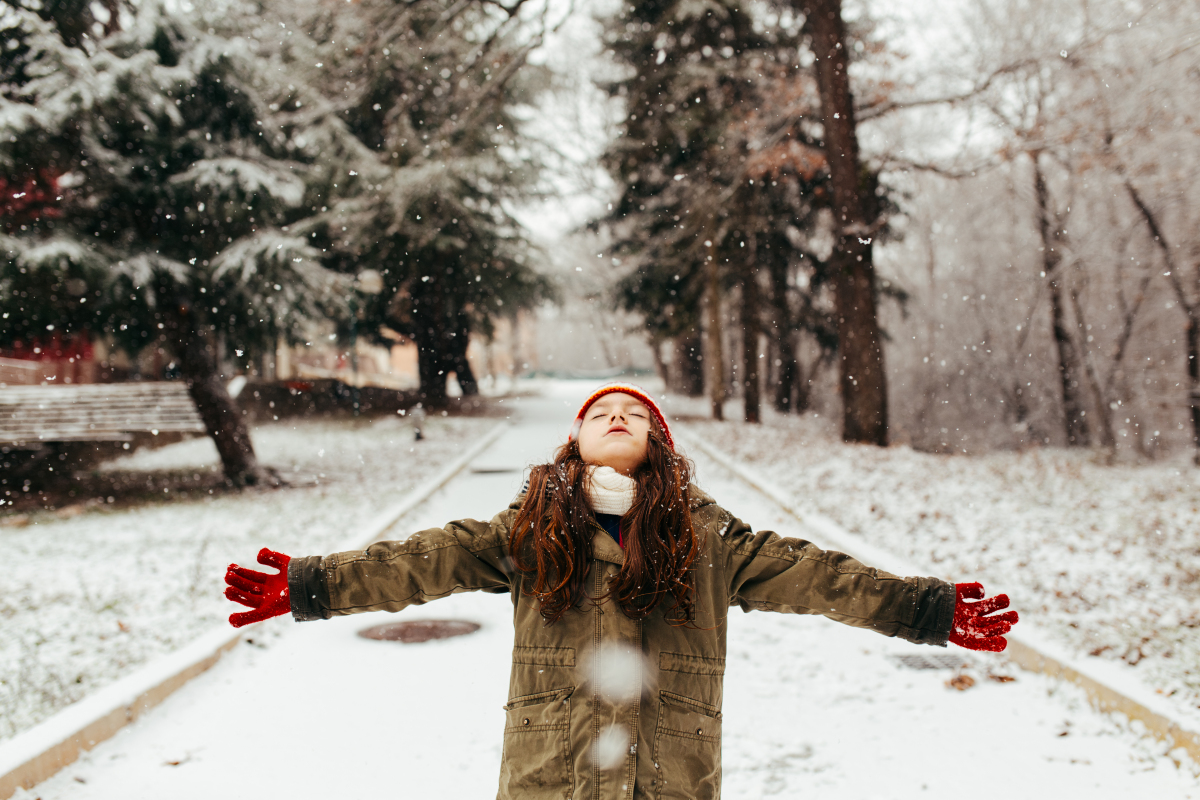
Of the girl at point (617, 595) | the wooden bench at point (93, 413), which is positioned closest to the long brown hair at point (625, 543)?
the girl at point (617, 595)

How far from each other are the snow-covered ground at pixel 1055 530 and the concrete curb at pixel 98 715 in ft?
17.2

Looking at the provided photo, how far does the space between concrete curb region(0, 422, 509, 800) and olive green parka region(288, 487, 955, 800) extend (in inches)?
96.8

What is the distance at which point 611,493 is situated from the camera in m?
2.10

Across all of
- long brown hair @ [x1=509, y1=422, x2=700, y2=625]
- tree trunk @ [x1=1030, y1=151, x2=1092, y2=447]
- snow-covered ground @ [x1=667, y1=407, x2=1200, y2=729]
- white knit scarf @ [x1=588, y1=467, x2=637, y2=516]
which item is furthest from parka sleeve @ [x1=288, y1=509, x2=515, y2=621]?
tree trunk @ [x1=1030, y1=151, x2=1092, y2=447]

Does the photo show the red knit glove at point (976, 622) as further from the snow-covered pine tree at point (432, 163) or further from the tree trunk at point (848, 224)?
the tree trunk at point (848, 224)

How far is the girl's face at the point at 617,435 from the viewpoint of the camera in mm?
2170

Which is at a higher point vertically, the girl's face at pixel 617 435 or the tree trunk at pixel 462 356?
the tree trunk at pixel 462 356

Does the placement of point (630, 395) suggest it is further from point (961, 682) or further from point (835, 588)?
point (961, 682)

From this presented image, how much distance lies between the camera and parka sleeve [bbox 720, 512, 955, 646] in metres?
2.11

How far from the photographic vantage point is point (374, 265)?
22.4 metres

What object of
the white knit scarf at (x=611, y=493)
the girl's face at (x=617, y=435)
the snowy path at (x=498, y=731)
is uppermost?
the girl's face at (x=617, y=435)

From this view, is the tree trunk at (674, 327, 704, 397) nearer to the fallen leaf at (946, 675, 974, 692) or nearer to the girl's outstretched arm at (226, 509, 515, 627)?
the fallen leaf at (946, 675, 974, 692)

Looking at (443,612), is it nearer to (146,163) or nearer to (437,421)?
(146,163)

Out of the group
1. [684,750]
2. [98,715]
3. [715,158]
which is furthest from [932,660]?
[715,158]
